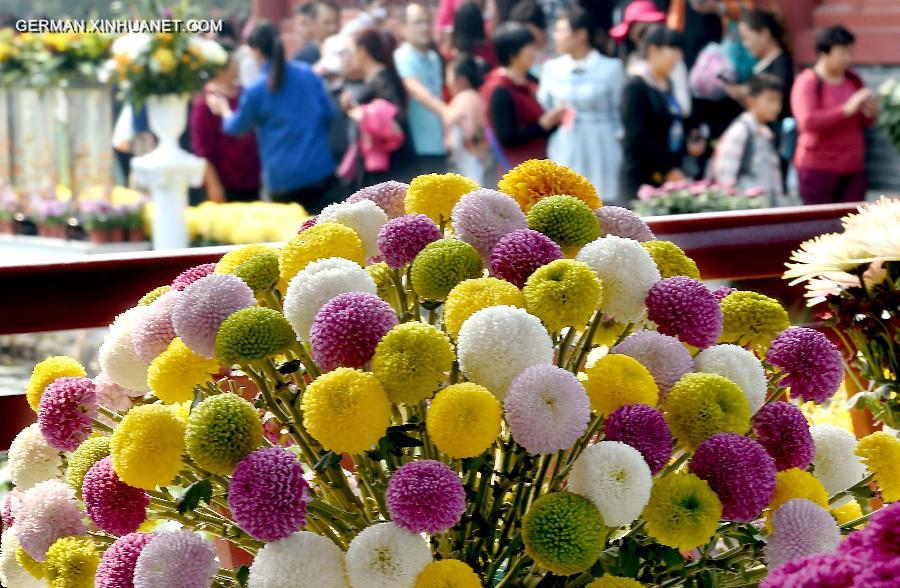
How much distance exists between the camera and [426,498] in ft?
2.02

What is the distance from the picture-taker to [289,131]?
555 cm

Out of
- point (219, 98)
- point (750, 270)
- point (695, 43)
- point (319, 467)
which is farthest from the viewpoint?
point (695, 43)

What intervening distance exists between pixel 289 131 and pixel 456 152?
0.77 m

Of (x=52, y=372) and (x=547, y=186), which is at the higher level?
(x=547, y=186)

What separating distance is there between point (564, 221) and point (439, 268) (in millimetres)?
99

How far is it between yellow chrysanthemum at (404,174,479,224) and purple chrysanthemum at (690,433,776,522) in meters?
0.22

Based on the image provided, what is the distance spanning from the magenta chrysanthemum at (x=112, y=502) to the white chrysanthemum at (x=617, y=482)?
24cm

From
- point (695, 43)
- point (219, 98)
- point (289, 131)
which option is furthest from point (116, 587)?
point (695, 43)

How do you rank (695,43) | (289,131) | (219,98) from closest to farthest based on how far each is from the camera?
(289,131) → (219,98) → (695,43)

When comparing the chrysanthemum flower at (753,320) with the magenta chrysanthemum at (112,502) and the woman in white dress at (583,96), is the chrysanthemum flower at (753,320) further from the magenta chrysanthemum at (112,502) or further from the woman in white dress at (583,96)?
the woman in white dress at (583,96)

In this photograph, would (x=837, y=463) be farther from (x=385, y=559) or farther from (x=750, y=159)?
(x=750, y=159)

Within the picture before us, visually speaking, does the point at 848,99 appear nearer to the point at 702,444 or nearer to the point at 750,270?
the point at 750,270

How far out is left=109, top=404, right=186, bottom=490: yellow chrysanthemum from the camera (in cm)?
65

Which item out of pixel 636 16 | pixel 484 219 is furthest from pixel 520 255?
pixel 636 16
